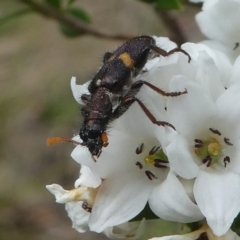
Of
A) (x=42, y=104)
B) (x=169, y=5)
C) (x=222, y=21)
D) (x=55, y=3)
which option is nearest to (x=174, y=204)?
Answer: (x=222, y=21)

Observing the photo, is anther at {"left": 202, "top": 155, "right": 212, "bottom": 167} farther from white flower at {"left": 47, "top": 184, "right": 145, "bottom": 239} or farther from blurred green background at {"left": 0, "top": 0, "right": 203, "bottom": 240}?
blurred green background at {"left": 0, "top": 0, "right": 203, "bottom": 240}

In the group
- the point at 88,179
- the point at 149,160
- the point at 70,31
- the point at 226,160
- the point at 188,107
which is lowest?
the point at 70,31

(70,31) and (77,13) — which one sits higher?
(77,13)

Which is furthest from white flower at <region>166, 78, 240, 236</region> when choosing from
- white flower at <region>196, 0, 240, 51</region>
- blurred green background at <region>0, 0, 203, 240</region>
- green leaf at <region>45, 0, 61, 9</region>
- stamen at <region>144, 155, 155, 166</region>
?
blurred green background at <region>0, 0, 203, 240</region>

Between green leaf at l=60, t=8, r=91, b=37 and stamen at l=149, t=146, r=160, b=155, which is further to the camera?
green leaf at l=60, t=8, r=91, b=37

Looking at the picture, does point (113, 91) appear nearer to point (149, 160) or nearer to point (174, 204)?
point (149, 160)

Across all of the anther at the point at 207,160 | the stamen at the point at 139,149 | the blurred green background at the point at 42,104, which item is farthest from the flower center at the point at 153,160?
the blurred green background at the point at 42,104
